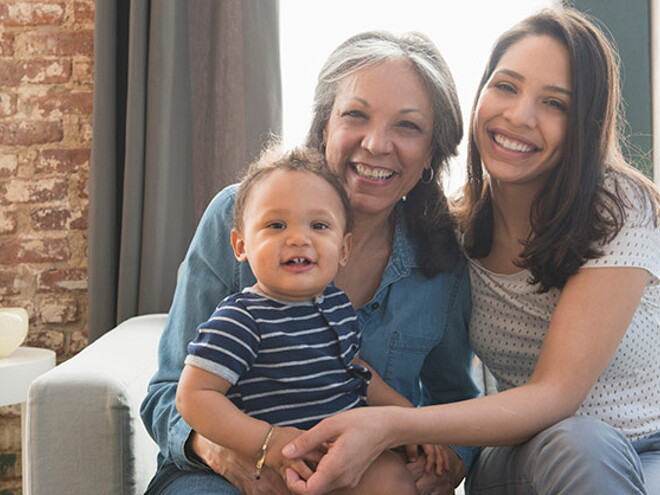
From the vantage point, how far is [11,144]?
2.73 m

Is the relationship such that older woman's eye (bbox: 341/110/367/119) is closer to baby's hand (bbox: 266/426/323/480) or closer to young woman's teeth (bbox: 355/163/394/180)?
young woman's teeth (bbox: 355/163/394/180)

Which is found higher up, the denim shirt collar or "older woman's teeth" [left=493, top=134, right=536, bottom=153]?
"older woman's teeth" [left=493, top=134, right=536, bottom=153]

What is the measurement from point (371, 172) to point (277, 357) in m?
0.45

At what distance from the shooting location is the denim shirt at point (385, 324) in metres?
1.47

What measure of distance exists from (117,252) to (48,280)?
292mm

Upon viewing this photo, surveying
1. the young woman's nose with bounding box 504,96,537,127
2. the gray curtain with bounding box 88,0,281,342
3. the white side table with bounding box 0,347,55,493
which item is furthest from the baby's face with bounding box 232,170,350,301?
the gray curtain with bounding box 88,0,281,342

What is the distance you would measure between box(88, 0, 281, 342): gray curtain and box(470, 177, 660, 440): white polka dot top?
3.95 ft

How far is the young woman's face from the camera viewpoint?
151cm

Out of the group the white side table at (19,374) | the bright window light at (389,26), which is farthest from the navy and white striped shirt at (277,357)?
the bright window light at (389,26)

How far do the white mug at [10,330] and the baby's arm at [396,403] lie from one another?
1.22 metres

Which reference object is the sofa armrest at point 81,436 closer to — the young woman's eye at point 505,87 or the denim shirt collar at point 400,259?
the denim shirt collar at point 400,259

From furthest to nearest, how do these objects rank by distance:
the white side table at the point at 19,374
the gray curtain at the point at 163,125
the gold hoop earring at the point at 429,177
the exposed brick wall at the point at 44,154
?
1. the exposed brick wall at the point at 44,154
2. the gray curtain at the point at 163,125
3. the white side table at the point at 19,374
4. the gold hoop earring at the point at 429,177

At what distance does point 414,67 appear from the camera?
5.14ft

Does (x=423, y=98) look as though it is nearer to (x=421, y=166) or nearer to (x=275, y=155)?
(x=421, y=166)
